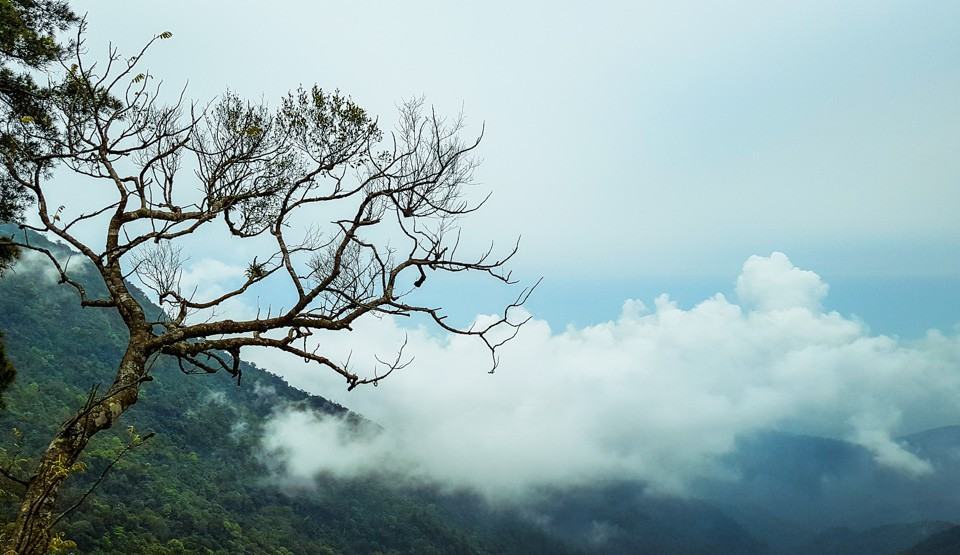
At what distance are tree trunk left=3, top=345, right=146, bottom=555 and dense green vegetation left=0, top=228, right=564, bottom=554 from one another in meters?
36.6

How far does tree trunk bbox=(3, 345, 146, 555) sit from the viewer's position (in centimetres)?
343

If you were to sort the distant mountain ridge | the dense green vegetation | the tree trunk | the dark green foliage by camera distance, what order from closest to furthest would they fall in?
the tree trunk → the dark green foliage → the dense green vegetation → the distant mountain ridge

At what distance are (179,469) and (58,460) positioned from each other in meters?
122

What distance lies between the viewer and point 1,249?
29.3 ft

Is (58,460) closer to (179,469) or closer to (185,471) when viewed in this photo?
(179,469)

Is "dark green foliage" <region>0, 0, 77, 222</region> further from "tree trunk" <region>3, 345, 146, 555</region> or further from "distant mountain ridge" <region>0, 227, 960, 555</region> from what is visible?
"distant mountain ridge" <region>0, 227, 960, 555</region>

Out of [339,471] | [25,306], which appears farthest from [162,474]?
[339,471]

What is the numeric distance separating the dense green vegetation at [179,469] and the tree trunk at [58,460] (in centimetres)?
3656

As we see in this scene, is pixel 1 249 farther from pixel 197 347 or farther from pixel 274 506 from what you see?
pixel 274 506

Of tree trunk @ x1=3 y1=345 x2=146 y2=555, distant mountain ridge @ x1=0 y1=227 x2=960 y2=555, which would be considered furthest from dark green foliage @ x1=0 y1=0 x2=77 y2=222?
distant mountain ridge @ x1=0 y1=227 x2=960 y2=555

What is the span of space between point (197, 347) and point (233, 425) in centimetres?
16031

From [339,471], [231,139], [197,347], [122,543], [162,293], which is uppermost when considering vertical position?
[339,471]

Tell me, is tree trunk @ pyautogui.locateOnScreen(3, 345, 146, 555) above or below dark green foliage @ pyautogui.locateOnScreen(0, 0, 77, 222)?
below

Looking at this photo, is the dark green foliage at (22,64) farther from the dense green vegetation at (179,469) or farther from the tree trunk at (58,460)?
the dense green vegetation at (179,469)
